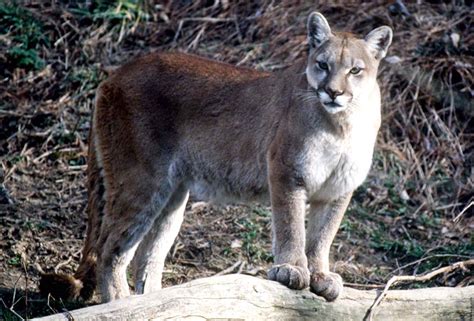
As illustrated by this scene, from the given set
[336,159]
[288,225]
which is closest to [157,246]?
[288,225]

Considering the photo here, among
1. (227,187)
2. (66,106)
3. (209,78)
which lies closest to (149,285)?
(227,187)

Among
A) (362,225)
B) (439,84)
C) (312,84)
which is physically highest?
(312,84)

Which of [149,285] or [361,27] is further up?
[361,27]

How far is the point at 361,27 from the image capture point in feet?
33.9

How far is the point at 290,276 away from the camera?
5230mm

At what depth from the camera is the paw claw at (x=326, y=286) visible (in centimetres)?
522

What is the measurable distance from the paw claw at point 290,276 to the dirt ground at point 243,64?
1480 millimetres

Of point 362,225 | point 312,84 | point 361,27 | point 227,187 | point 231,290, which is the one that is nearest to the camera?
point 231,290

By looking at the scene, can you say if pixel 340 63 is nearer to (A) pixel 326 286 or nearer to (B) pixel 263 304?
(A) pixel 326 286

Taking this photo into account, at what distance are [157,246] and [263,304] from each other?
2.02 m

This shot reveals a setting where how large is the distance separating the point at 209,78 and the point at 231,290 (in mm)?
2352

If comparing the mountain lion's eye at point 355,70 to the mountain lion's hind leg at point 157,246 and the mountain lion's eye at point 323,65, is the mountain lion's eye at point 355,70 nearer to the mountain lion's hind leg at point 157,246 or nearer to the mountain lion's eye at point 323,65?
the mountain lion's eye at point 323,65

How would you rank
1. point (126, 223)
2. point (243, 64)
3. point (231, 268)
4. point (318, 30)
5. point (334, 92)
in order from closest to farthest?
point (334, 92), point (318, 30), point (126, 223), point (231, 268), point (243, 64)

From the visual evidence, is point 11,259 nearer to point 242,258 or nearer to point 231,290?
point 242,258
